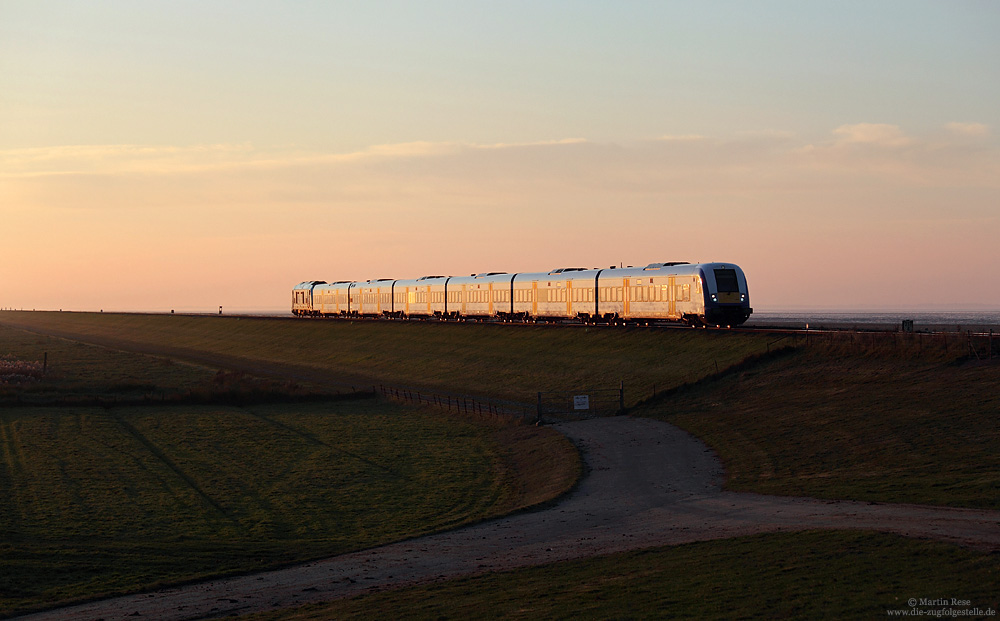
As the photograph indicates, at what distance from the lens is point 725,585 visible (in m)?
16.5

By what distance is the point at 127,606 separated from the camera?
757 inches

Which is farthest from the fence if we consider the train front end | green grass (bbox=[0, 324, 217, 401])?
green grass (bbox=[0, 324, 217, 401])

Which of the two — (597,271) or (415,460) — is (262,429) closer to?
Answer: (415,460)

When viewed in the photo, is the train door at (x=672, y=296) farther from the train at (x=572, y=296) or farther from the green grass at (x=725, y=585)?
the green grass at (x=725, y=585)

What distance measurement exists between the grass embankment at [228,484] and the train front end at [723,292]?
58.6ft

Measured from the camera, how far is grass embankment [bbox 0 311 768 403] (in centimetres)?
5353

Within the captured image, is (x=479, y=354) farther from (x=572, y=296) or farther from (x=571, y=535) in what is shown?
(x=571, y=535)

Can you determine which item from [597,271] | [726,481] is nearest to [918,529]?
[726,481]

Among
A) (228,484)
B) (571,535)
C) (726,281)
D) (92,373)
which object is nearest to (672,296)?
(726,281)

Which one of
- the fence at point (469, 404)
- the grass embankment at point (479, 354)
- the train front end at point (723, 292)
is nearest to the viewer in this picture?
Answer: the fence at point (469, 404)

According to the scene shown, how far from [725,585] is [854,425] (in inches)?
803

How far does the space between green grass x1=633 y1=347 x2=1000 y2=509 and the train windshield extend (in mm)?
9937

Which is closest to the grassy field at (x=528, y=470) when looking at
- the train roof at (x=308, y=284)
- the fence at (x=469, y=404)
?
the fence at (x=469, y=404)

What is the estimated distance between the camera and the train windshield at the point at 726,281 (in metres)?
57.2
